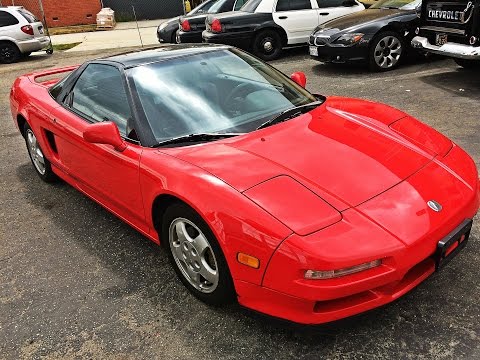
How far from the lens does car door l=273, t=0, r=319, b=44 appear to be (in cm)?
969

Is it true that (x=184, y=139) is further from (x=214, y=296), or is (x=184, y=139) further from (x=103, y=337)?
(x=103, y=337)

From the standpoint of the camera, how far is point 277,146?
2.68 meters

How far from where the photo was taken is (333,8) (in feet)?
32.1

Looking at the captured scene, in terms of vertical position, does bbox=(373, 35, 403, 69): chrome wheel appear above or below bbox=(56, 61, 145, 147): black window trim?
below

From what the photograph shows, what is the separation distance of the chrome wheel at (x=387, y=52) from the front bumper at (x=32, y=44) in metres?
9.58

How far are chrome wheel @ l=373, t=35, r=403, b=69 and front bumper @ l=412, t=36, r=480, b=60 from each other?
73cm

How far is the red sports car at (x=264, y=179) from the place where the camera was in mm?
2066

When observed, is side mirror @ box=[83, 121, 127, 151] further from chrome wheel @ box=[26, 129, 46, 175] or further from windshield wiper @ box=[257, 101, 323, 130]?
chrome wheel @ box=[26, 129, 46, 175]

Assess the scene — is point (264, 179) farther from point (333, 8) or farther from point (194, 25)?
point (194, 25)

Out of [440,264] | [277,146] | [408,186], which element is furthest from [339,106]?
[440,264]

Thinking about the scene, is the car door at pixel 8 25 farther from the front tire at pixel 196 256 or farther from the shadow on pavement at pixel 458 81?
the front tire at pixel 196 256

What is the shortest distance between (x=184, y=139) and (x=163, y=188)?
1.24 feet

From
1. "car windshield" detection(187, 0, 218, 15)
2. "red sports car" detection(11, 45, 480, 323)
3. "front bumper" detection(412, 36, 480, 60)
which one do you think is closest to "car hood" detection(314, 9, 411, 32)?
"front bumper" detection(412, 36, 480, 60)

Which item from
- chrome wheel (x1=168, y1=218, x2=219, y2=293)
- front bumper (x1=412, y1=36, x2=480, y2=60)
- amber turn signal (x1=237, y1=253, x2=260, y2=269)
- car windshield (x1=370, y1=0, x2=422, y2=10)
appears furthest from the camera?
car windshield (x1=370, y1=0, x2=422, y2=10)
